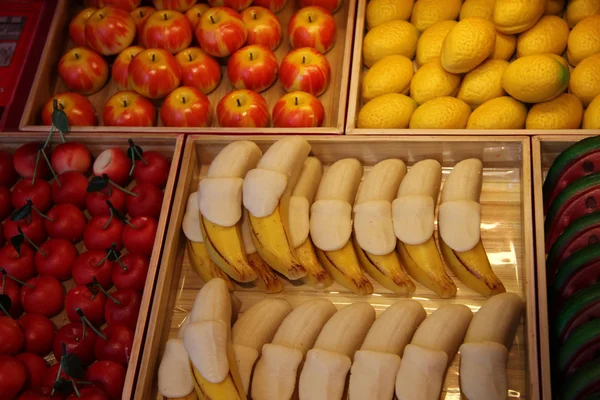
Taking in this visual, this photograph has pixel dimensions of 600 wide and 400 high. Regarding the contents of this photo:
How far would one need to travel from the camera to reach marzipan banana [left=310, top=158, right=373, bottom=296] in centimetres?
173

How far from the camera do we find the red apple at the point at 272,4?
2395mm

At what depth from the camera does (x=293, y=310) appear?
1.68 metres

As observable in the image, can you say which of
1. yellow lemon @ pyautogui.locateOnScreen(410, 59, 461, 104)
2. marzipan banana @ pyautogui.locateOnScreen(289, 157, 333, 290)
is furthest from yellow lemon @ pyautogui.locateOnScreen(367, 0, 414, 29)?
marzipan banana @ pyautogui.locateOnScreen(289, 157, 333, 290)

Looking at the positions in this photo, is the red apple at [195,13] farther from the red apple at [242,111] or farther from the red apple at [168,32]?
the red apple at [242,111]

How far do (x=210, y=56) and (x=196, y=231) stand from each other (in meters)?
0.76

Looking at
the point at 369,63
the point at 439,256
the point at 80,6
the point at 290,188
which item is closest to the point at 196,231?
the point at 290,188

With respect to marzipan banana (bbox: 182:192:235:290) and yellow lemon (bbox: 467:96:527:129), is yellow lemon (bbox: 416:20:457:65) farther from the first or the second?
marzipan banana (bbox: 182:192:235:290)

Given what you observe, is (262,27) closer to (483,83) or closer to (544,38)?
(483,83)

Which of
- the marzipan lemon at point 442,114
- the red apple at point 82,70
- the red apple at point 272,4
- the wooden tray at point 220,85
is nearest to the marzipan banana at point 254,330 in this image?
the wooden tray at point 220,85

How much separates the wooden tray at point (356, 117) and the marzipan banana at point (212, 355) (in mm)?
710

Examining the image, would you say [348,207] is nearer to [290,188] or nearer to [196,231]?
[290,188]

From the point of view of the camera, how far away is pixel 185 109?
2078 mm

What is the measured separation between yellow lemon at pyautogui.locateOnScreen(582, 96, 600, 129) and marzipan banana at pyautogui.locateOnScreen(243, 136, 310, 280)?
84 cm

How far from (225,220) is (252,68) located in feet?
2.14
